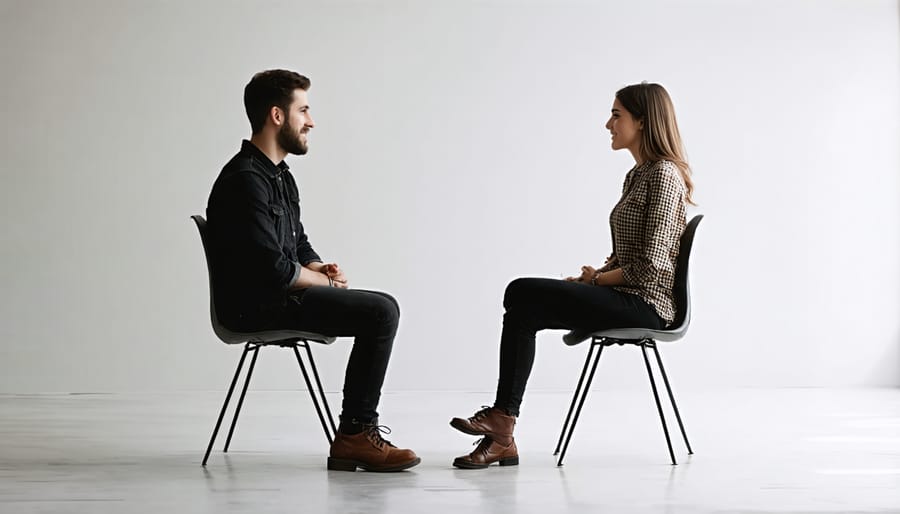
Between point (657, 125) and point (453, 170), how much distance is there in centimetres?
295

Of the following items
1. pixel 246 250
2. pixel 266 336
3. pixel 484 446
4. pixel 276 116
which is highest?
pixel 276 116

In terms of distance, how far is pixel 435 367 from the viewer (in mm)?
6004

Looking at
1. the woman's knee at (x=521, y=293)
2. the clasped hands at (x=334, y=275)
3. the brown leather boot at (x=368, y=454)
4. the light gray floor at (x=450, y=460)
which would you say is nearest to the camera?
the light gray floor at (x=450, y=460)

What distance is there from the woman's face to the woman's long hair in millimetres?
17

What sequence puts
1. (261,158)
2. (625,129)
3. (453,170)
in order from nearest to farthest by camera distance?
(261,158)
(625,129)
(453,170)

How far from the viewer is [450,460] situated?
10.6ft

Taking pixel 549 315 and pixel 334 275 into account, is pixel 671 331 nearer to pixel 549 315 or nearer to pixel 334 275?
pixel 549 315

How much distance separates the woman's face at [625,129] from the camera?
3.25 m

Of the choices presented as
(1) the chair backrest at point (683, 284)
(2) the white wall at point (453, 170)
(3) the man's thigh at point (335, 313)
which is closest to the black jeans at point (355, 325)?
(3) the man's thigh at point (335, 313)

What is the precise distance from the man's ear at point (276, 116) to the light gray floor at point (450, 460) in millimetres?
1036

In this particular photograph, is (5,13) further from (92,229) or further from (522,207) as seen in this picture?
(522,207)

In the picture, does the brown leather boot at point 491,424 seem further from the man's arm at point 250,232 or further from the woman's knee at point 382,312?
the man's arm at point 250,232

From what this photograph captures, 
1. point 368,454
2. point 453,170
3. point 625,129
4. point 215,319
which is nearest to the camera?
point 368,454

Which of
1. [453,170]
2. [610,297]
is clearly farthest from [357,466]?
[453,170]
